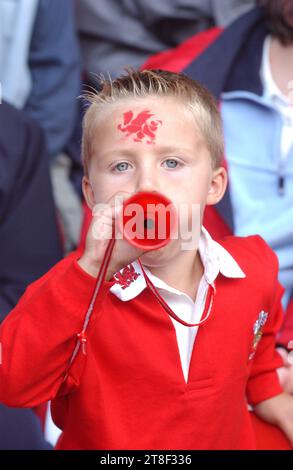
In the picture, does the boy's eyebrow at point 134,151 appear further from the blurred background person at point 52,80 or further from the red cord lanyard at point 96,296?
the blurred background person at point 52,80

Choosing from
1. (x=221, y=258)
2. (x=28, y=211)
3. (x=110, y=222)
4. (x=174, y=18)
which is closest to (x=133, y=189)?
(x=110, y=222)

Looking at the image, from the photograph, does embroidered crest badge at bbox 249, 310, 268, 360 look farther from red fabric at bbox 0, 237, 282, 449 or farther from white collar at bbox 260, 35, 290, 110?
white collar at bbox 260, 35, 290, 110

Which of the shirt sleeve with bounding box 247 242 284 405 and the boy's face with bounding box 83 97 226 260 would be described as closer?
the boy's face with bounding box 83 97 226 260

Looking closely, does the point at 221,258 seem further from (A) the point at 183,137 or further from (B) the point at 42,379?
(B) the point at 42,379

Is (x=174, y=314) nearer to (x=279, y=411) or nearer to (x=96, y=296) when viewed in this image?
(x=96, y=296)

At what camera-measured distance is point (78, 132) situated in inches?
94.3

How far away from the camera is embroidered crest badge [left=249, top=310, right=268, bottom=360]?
46.7 inches

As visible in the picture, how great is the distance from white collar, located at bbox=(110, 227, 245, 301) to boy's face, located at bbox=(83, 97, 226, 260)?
3.6 inches

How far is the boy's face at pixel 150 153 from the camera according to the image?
101cm

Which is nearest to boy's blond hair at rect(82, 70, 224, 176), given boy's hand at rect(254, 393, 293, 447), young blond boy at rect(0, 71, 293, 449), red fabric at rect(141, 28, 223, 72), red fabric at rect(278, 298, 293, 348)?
young blond boy at rect(0, 71, 293, 449)

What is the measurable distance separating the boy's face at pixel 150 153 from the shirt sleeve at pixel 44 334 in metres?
0.13

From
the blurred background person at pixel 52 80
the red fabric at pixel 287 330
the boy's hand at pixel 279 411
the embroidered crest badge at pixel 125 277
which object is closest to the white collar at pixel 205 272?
the embroidered crest badge at pixel 125 277

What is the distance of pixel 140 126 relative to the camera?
1035 mm

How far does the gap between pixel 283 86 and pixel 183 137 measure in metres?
0.75
